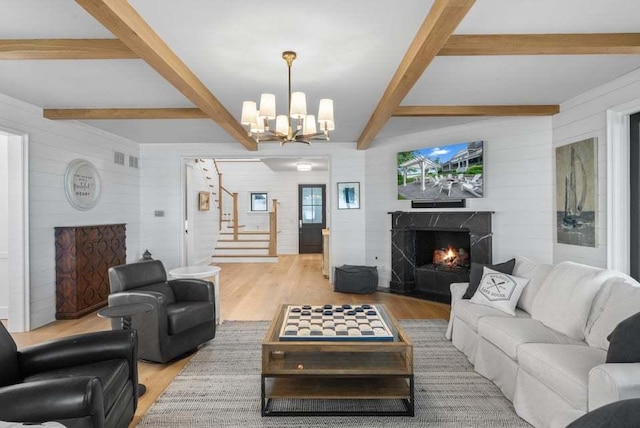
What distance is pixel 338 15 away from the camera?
230 cm

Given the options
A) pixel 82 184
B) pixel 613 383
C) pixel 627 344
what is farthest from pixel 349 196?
pixel 613 383

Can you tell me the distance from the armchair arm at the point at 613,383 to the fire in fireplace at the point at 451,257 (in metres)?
3.87

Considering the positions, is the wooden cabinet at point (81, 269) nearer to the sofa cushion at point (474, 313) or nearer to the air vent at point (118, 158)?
the air vent at point (118, 158)

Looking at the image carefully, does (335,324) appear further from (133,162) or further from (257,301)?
(133,162)

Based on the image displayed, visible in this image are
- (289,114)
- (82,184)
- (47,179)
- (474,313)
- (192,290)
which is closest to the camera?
(289,114)

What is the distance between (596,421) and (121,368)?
7.09 ft

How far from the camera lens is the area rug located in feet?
7.63

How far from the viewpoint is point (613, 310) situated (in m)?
2.30

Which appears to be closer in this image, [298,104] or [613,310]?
[613,310]

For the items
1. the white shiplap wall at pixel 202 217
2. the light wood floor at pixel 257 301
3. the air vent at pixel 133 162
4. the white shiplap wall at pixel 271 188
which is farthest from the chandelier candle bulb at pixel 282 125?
the white shiplap wall at pixel 271 188

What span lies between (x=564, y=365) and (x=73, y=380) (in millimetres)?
2473

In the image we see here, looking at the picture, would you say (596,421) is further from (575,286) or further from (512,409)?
(575,286)

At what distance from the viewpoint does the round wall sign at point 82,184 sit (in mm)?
4793

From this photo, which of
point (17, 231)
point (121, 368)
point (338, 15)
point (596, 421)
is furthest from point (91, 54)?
point (596, 421)
